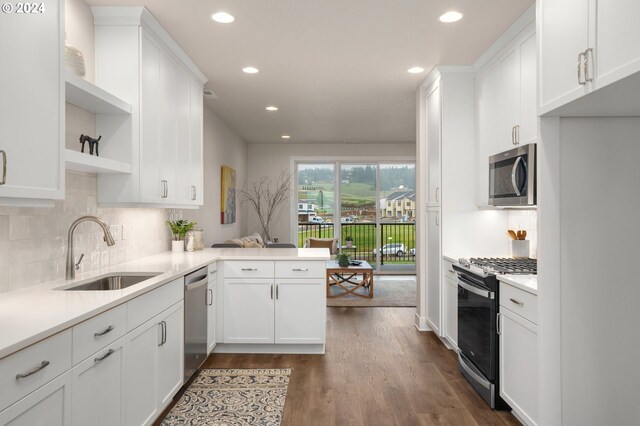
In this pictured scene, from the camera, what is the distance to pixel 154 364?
7.86ft

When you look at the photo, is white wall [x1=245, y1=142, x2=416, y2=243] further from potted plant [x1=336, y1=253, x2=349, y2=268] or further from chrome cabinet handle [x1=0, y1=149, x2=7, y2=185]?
chrome cabinet handle [x1=0, y1=149, x2=7, y2=185]

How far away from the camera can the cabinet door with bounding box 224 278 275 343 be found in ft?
12.2

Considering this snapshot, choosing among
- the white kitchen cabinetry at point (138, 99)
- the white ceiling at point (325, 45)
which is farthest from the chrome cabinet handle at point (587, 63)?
the white kitchen cabinetry at point (138, 99)

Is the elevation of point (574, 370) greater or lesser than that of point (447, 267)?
lesser

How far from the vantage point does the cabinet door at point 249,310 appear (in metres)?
3.72

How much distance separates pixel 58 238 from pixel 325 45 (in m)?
2.35

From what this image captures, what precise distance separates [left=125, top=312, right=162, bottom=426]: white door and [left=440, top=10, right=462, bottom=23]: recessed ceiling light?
270 centimetres

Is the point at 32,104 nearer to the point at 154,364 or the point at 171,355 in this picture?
the point at 154,364

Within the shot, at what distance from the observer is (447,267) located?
12.7 feet

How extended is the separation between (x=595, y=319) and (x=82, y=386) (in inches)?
89.0

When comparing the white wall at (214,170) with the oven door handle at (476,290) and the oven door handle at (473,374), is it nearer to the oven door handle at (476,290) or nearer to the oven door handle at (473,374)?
the oven door handle at (476,290)

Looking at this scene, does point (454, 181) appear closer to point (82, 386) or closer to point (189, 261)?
point (189, 261)

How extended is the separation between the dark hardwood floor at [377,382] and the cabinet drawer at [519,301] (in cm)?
71

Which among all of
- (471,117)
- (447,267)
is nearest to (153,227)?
(447,267)
